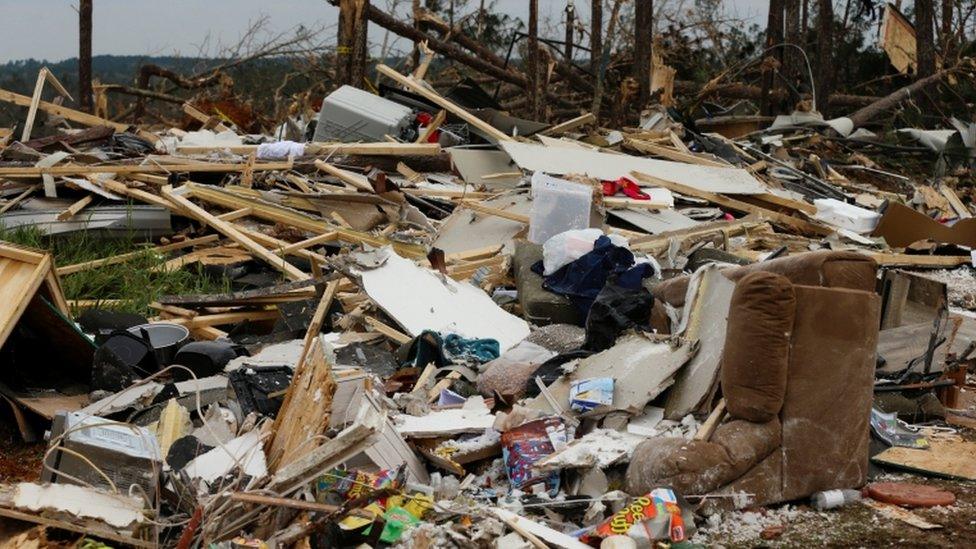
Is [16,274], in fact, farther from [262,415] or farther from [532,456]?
[532,456]

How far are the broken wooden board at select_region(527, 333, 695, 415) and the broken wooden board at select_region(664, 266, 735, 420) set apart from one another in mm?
62

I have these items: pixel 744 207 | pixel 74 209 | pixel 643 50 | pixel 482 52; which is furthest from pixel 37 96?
pixel 643 50

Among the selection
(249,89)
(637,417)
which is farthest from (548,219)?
(249,89)

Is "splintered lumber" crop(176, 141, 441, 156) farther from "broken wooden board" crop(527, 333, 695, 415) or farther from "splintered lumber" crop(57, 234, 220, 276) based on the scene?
"broken wooden board" crop(527, 333, 695, 415)

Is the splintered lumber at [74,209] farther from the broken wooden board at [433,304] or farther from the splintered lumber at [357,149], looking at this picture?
the broken wooden board at [433,304]

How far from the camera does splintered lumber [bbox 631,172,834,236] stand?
1093 cm

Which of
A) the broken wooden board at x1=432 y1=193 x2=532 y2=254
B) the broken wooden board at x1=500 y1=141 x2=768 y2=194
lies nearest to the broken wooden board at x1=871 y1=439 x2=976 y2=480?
the broken wooden board at x1=432 y1=193 x2=532 y2=254

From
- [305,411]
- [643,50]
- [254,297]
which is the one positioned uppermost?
[643,50]

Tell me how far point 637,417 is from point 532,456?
2.00 ft

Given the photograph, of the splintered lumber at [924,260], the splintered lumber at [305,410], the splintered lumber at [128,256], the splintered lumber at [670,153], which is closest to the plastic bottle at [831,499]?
the splintered lumber at [305,410]

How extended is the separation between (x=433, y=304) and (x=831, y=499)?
10.6 feet

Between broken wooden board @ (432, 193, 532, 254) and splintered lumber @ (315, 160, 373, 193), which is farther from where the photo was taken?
splintered lumber @ (315, 160, 373, 193)

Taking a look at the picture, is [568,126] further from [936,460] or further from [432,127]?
[936,460]

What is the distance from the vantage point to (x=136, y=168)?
10.3 m
